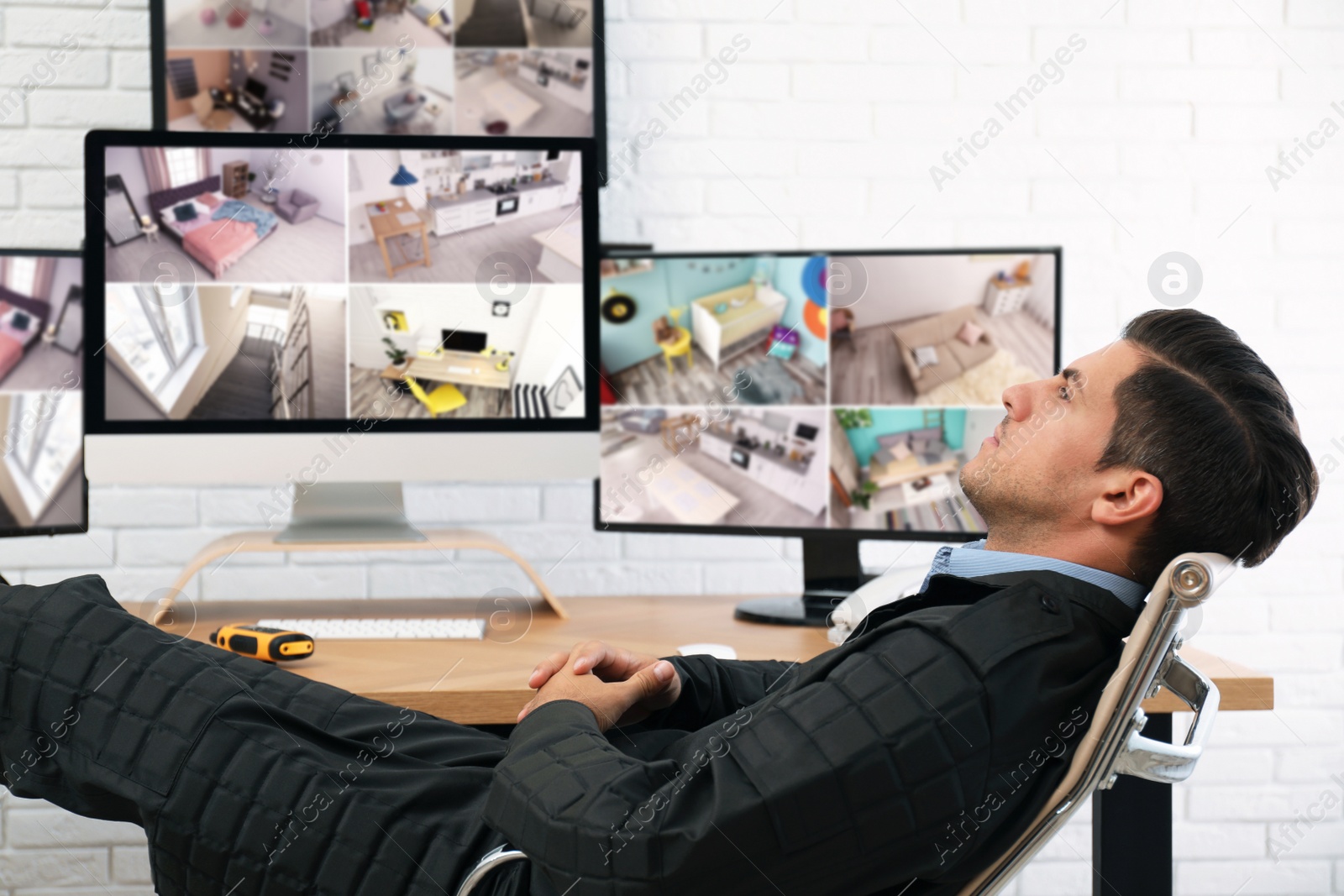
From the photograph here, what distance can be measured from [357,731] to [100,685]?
0.24 m

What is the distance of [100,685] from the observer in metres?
0.97

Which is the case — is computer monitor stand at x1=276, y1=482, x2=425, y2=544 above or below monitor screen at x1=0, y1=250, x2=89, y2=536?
below

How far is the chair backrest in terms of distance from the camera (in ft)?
2.35

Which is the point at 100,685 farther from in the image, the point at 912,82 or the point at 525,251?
the point at 912,82

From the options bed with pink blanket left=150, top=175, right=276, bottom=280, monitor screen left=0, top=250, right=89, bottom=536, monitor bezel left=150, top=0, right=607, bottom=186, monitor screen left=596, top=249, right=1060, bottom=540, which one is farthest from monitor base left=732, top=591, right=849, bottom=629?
monitor screen left=0, top=250, right=89, bottom=536

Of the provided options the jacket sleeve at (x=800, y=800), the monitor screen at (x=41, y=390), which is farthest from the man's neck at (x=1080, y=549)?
the monitor screen at (x=41, y=390)

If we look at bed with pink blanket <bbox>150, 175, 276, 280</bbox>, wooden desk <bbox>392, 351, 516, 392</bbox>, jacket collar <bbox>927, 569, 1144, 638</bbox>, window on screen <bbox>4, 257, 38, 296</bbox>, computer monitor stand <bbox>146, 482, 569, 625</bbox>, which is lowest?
computer monitor stand <bbox>146, 482, 569, 625</bbox>

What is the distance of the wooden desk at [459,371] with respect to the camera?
4.89 feet

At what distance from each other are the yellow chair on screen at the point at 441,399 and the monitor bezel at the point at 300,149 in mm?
18

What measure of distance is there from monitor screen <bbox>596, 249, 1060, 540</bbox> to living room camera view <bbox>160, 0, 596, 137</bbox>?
54cm

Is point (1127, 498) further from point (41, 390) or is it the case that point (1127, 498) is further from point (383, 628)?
point (41, 390)

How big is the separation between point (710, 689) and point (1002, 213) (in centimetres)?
132

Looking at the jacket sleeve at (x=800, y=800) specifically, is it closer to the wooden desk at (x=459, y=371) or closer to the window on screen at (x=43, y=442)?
the wooden desk at (x=459, y=371)

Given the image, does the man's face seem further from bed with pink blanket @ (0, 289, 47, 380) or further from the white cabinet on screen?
bed with pink blanket @ (0, 289, 47, 380)
